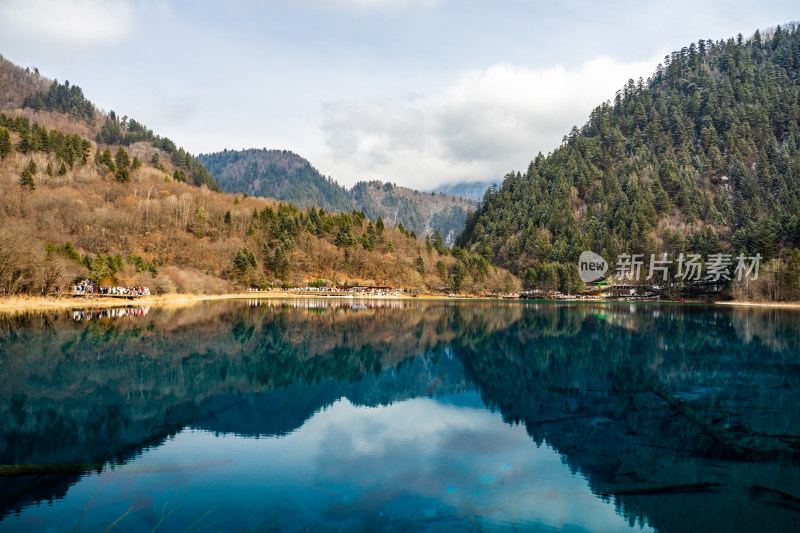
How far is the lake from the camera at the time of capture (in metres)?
7.86

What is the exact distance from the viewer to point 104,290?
5594 centimetres

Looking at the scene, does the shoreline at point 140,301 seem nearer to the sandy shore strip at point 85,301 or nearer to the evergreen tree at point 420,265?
the sandy shore strip at point 85,301

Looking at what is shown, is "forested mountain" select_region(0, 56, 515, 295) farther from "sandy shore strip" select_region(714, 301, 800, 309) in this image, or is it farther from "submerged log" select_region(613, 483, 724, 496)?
"submerged log" select_region(613, 483, 724, 496)

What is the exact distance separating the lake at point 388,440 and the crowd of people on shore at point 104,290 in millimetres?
31392

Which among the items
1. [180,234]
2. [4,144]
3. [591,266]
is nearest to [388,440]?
[180,234]

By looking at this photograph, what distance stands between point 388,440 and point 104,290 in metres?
56.1

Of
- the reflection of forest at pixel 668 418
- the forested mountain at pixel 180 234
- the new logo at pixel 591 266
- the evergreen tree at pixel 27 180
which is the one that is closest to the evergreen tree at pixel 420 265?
the forested mountain at pixel 180 234

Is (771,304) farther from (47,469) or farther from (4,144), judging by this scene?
(4,144)

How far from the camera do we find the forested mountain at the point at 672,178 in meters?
113

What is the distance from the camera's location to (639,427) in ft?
41.6

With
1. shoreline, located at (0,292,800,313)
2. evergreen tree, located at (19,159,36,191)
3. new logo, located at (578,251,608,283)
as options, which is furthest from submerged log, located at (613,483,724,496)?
evergreen tree, located at (19,159,36,191)

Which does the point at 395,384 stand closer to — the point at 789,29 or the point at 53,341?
the point at 53,341

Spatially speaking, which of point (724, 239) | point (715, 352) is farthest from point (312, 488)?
point (724, 239)

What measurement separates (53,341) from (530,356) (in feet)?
81.3
